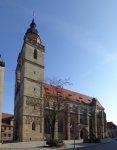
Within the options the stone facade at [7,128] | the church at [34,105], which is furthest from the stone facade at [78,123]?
the stone facade at [7,128]

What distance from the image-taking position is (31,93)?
111 feet

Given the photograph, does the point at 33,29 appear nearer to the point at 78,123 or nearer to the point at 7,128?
the point at 78,123

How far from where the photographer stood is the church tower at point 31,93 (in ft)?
102

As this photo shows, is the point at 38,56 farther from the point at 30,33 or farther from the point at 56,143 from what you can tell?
the point at 56,143

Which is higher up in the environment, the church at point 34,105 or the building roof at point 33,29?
the building roof at point 33,29

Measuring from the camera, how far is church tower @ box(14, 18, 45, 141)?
3120cm

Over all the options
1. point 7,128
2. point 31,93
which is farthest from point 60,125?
point 7,128

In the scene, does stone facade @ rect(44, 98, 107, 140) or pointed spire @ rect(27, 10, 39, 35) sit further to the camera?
pointed spire @ rect(27, 10, 39, 35)

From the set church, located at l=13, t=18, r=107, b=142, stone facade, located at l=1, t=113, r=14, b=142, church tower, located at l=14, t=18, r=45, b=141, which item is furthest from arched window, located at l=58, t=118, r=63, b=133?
stone facade, located at l=1, t=113, r=14, b=142

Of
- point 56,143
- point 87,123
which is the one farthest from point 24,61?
point 87,123

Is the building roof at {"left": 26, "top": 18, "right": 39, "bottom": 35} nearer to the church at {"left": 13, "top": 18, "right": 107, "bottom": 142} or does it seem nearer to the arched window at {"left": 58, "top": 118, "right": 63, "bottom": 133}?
the church at {"left": 13, "top": 18, "right": 107, "bottom": 142}

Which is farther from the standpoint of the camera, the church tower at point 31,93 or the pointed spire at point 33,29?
the pointed spire at point 33,29

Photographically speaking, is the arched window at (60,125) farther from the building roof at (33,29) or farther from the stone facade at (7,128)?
the building roof at (33,29)

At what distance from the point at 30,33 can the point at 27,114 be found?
2063 centimetres
